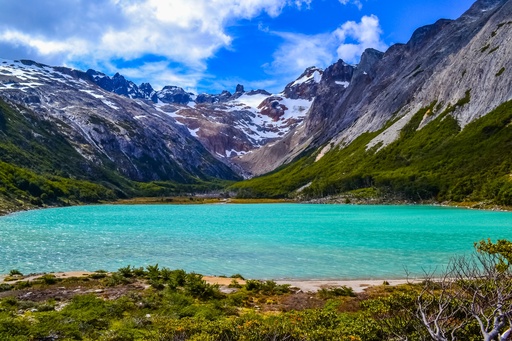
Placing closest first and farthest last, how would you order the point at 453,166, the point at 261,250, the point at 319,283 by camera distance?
the point at 319,283 < the point at 261,250 < the point at 453,166

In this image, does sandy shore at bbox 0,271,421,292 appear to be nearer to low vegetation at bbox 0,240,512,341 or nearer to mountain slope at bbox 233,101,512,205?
low vegetation at bbox 0,240,512,341

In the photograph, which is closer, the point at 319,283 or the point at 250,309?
the point at 250,309

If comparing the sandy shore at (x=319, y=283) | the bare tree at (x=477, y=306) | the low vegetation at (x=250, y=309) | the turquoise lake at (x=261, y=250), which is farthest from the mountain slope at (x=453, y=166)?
the bare tree at (x=477, y=306)

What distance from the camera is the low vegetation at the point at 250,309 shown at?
39.9 ft

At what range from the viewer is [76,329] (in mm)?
17203

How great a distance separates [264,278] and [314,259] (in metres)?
10.2

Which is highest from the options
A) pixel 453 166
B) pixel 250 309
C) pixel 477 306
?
pixel 453 166

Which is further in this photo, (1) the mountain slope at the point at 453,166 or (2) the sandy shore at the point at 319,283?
(1) the mountain slope at the point at 453,166

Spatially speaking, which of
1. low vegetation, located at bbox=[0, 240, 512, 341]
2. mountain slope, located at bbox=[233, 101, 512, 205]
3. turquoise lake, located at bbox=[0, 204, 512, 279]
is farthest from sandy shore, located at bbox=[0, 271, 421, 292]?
mountain slope, located at bbox=[233, 101, 512, 205]

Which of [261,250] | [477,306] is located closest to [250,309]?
[477,306]

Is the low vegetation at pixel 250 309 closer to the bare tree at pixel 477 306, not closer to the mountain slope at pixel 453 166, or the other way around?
the bare tree at pixel 477 306

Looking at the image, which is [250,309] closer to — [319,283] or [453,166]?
[319,283]

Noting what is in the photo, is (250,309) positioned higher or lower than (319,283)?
higher

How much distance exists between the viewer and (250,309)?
22.8 m
